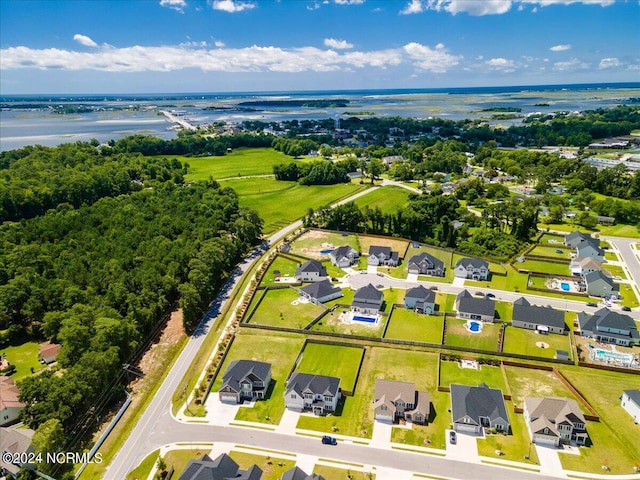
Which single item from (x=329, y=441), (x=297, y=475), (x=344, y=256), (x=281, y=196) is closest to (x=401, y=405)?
(x=329, y=441)

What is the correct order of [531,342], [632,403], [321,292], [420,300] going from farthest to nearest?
[321,292] < [420,300] < [531,342] < [632,403]

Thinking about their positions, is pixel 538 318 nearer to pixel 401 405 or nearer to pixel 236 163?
pixel 401 405

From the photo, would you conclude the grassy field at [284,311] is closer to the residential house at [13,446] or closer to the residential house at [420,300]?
the residential house at [420,300]

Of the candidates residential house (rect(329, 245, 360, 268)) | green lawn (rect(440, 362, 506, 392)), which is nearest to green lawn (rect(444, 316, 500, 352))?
green lawn (rect(440, 362, 506, 392))

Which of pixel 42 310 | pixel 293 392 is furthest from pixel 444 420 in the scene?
pixel 42 310

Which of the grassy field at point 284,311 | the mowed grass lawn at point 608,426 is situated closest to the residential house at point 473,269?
the mowed grass lawn at point 608,426

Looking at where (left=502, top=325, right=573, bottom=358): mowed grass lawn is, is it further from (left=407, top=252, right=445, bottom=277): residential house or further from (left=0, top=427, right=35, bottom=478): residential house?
(left=0, top=427, right=35, bottom=478): residential house
